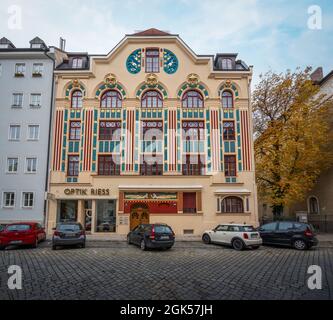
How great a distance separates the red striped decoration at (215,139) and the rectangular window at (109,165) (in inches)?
356

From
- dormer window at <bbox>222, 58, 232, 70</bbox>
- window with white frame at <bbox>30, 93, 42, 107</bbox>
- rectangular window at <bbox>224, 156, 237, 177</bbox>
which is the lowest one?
rectangular window at <bbox>224, 156, 237, 177</bbox>

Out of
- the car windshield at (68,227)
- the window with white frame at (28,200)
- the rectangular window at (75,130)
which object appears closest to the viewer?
the car windshield at (68,227)

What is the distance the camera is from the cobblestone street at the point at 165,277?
21.5ft

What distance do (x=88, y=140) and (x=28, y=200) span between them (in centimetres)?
768

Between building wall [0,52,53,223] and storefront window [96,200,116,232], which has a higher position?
building wall [0,52,53,223]

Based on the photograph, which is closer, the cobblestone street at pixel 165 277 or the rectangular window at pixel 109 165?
the cobblestone street at pixel 165 277

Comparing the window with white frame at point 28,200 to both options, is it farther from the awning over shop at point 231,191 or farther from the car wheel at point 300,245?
the car wheel at point 300,245

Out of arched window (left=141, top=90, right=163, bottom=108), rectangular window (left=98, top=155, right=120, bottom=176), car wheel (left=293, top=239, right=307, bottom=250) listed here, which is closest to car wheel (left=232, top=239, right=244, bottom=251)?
car wheel (left=293, top=239, right=307, bottom=250)

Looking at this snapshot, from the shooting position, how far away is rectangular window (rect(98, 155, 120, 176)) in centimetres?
2333

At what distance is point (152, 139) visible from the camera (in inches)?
940


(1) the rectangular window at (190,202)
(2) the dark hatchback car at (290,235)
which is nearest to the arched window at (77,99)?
(1) the rectangular window at (190,202)

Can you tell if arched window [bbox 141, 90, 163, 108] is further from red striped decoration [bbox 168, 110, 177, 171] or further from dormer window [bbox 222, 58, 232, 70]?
dormer window [bbox 222, 58, 232, 70]

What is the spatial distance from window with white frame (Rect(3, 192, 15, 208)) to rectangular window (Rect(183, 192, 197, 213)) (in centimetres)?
1558

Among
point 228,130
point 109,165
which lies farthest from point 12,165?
point 228,130
